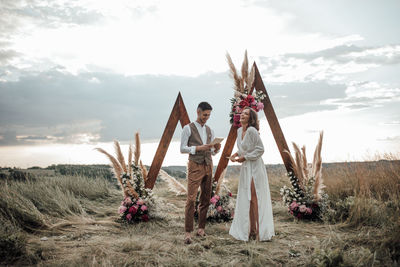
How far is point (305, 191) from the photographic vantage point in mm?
6422

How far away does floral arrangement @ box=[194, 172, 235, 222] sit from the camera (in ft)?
20.1

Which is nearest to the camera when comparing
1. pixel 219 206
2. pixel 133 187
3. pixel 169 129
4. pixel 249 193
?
pixel 249 193

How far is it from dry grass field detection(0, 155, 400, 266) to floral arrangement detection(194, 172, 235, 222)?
38cm

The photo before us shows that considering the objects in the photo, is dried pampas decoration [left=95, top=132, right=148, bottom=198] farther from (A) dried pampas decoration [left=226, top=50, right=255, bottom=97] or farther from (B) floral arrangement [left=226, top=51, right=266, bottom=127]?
(A) dried pampas decoration [left=226, top=50, right=255, bottom=97]

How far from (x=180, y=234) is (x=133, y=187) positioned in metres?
1.69

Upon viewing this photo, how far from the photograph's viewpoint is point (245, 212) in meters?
4.78

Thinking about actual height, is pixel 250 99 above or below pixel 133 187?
above

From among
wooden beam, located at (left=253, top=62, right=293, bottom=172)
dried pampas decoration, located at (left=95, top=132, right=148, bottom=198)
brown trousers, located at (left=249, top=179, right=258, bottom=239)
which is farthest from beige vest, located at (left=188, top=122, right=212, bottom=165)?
wooden beam, located at (left=253, top=62, right=293, bottom=172)

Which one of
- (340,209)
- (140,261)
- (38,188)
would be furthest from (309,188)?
(38,188)

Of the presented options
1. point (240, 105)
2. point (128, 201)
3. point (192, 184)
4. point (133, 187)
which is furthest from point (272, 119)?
point (128, 201)

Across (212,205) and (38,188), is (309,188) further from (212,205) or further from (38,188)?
(38,188)

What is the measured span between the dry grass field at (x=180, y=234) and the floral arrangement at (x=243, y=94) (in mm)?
2436

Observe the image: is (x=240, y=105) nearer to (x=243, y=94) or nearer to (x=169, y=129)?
(x=243, y=94)

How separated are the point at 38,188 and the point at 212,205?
15.6 ft
